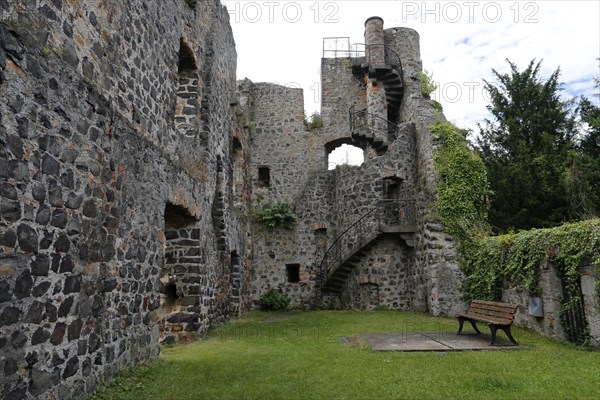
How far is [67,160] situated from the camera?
4531 millimetres

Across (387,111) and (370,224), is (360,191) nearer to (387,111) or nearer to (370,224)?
(370,224)

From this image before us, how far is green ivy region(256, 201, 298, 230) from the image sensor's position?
691 inches

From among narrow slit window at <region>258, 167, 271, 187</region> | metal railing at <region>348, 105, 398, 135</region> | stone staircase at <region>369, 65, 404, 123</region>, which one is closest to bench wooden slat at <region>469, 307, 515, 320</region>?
metal railing at <region>348, 105, 398, 135</region>

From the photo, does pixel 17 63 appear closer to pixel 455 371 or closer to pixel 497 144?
pixel 455 371

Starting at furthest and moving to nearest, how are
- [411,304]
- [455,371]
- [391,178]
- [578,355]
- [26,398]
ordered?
[391,178] → [411,304] → [578,355] → [455,371] → [26,398]

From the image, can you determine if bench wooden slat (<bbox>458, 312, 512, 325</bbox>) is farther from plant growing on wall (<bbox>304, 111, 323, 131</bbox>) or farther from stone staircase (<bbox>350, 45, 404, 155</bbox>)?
plant growing on wall (<bbox>304, 111, 323, 131</bbox>)

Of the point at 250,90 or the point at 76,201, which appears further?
the point at 250,90

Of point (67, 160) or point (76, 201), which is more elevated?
point (67, 160)

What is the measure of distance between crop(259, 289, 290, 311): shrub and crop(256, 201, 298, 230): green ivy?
2.83m

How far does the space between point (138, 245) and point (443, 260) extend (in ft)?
31.7

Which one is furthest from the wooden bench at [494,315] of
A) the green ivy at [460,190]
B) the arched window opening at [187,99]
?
the arched window opening at [187,99]

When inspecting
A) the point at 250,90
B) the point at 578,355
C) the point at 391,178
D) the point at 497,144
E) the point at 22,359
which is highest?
the point at 250,90

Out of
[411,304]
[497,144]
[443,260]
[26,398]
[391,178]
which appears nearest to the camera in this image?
[26,398]

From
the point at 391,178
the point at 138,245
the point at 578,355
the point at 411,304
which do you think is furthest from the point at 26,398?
the point at 391,178
